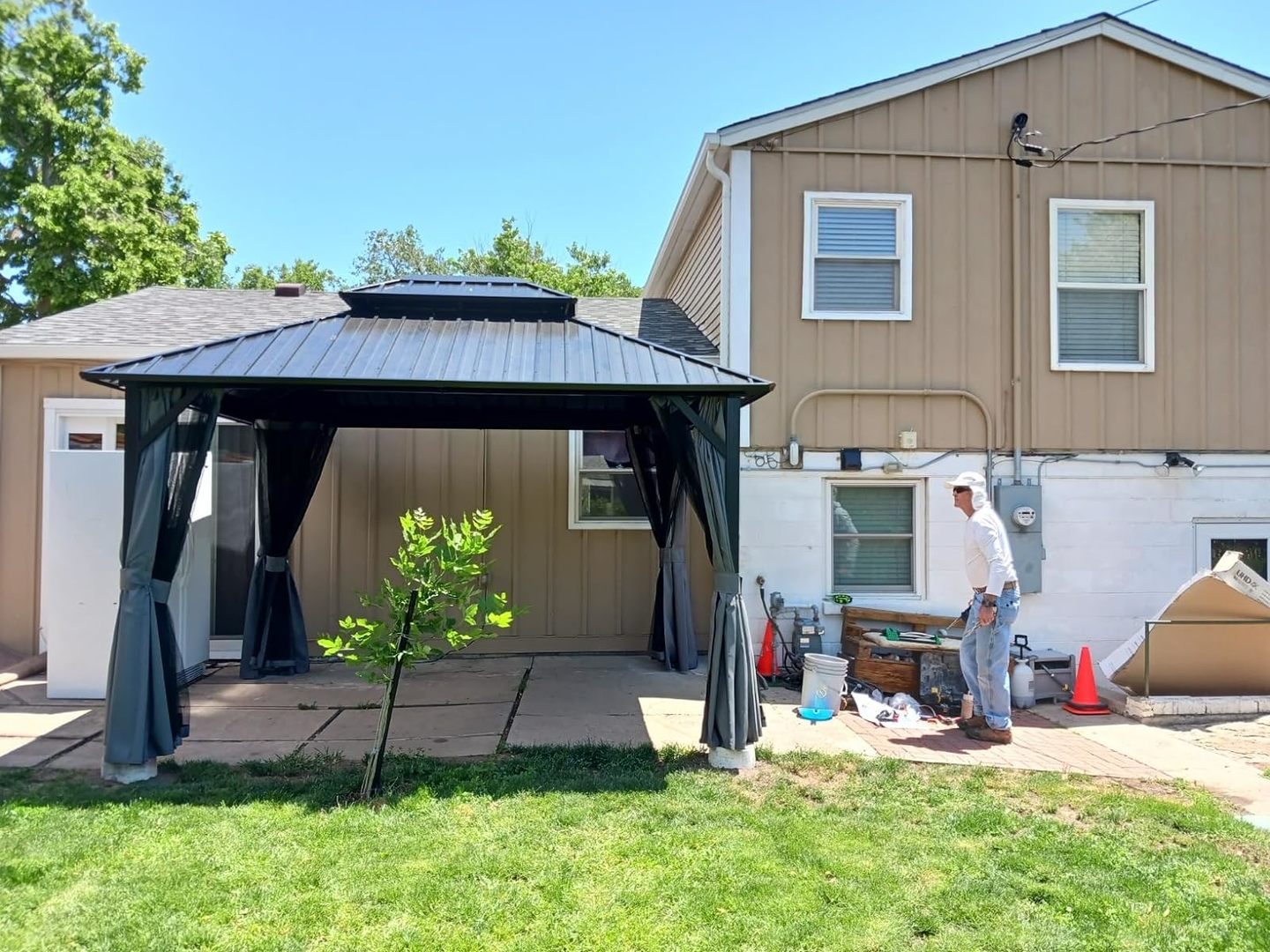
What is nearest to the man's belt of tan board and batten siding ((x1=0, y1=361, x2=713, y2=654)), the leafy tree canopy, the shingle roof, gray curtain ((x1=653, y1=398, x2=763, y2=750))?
gray curtain ((x1=653, y1=398, x2=763, y2=750))

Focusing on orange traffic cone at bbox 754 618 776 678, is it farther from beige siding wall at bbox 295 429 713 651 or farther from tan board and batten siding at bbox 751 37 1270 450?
tan board and batten siding at bbox 751 37 1270 450

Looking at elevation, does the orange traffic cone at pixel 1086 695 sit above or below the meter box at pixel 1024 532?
below

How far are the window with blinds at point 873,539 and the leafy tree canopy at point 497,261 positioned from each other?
21629 millimetres

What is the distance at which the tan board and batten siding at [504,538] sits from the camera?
7.54 meters

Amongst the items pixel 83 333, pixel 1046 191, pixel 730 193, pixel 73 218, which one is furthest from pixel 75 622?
pixel 73 218

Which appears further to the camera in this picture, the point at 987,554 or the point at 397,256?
the point at 397,256

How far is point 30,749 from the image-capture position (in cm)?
476

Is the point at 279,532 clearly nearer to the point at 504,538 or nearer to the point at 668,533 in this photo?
the point at 504,538

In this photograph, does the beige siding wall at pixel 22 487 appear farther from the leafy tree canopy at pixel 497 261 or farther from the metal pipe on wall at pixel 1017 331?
the leafy tree canopy at pixel 497 261

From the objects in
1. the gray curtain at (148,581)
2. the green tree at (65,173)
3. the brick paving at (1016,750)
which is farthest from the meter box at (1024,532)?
the green tree at (65,173)

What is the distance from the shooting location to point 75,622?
591 cm

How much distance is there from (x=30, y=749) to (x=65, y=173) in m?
15.2

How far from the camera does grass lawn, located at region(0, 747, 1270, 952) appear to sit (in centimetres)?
283

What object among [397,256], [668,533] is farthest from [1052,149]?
[397,256]
